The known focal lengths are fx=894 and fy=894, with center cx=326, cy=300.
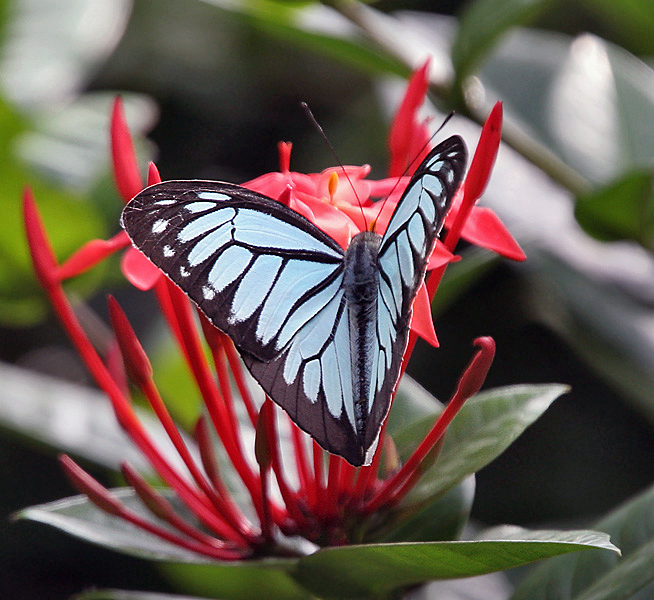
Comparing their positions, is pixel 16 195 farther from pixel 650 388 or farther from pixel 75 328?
pixel 650 388

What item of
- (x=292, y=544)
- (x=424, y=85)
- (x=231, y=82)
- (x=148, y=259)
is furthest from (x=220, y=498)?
(x=231, y=82)

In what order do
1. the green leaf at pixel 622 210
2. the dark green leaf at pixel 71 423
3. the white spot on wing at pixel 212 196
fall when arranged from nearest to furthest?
the white spot on wing at pixel 212 196 → the green leaf at pixel 622 210 → the dark green leaf at pixel 71 423

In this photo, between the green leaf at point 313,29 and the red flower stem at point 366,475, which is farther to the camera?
the green leaf at point 313,29

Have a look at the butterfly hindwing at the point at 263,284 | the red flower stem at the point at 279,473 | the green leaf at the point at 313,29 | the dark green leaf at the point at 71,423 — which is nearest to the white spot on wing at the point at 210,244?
the butterfly hindwing at the point at 263,284

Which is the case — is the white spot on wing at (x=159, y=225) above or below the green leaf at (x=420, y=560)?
above

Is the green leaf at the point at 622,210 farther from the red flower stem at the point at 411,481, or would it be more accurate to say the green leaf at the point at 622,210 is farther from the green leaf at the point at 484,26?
the red flower stem at the point at 411,481

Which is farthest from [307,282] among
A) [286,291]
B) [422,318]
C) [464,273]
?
[464,273]

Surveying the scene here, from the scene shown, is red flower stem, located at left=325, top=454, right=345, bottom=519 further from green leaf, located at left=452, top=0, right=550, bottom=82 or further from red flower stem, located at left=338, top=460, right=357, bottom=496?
green leaf, located at left=452, top=0, right=550, bottom=82
